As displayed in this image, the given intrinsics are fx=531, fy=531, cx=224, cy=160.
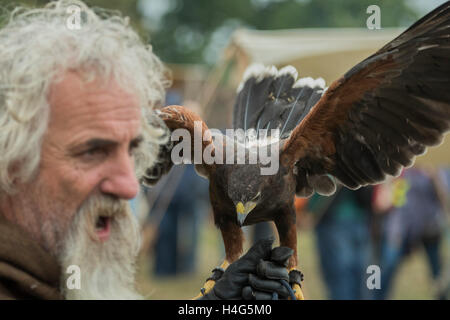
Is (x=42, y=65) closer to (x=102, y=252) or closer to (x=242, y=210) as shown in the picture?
(x=102, y=252)

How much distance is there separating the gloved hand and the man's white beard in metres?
0.36

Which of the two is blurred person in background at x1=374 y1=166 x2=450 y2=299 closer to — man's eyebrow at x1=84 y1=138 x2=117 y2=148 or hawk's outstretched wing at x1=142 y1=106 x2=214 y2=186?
hawk's outstretched wing at x1=142 y1=106 x2=214 y2=186

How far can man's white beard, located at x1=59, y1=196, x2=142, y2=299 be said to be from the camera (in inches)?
74.7

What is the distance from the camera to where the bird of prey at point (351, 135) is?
7.23 ft

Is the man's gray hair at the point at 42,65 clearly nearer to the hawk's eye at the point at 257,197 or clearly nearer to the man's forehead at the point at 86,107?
the man's forehead at the point at 86,107

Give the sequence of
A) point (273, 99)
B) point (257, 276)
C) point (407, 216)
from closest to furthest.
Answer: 1. point (257, 276)
2. point (273, 99)
3. point (407, 216)

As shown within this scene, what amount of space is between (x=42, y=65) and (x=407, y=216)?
5.95 meters

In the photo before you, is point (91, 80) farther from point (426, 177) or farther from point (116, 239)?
point (426, 177)

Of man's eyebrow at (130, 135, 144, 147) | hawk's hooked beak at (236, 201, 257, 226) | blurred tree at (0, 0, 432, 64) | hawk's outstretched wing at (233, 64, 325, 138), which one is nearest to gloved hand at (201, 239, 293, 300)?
hawk's hooked beak at (236, 201, 257, 226)

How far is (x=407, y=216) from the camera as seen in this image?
22.6 ft

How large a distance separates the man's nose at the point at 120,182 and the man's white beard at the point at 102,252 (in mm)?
46

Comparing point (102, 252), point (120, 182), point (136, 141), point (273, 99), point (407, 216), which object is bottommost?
point (102, 252)

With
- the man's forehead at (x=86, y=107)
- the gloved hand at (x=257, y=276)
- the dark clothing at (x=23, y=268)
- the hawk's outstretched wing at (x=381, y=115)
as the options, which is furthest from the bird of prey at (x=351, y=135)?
the dark clothing at (x=23, y=268)

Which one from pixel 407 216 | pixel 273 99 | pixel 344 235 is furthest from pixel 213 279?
pixel 407 216
